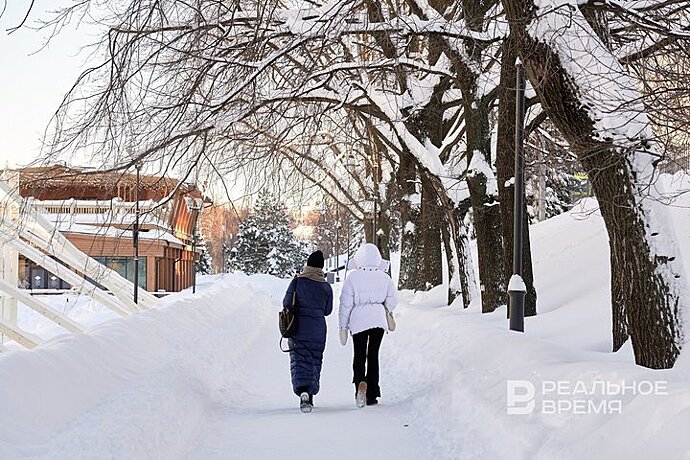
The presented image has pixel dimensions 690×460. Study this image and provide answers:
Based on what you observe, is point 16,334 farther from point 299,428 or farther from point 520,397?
point 520,397

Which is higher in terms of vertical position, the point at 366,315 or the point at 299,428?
the point at 366,315

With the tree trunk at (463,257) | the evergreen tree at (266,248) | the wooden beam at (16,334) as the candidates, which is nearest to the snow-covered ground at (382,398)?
the wooden beam at (16,334)

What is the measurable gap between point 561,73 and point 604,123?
2.29ft

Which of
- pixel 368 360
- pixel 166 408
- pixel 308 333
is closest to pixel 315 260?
pixel 308 333

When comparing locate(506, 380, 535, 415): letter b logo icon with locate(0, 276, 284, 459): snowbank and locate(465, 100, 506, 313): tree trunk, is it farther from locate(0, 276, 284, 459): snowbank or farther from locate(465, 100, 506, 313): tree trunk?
locate(465, 100, 506, 313): tree trunk

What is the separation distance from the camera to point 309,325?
32.4 ft

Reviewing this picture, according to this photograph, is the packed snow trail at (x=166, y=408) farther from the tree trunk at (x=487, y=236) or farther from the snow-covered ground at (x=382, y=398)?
the tree trunk at (x=487, y=236)

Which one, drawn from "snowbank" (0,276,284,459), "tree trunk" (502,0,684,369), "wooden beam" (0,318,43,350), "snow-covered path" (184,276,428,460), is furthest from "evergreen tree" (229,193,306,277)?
"tree trunk" (502,0,684,369)

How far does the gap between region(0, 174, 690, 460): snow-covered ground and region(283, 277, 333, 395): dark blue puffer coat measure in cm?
40

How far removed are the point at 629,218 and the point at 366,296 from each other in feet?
11.1

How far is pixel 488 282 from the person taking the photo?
1550 cm

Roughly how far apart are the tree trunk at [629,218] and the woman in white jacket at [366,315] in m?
2.87

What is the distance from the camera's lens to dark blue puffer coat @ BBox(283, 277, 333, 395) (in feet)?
32.0

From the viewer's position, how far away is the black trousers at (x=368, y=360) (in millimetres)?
9906
